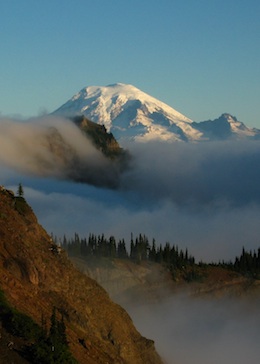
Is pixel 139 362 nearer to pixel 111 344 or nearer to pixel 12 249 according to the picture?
pixel 111 344

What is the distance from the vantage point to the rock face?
381ft

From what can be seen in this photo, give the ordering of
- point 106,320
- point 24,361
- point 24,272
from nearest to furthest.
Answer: point 24,361 → point 24,272 → point 106,320

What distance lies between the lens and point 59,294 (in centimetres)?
13112

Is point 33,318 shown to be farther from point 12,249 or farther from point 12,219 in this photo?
point 12,219

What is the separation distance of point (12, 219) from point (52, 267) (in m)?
9.93

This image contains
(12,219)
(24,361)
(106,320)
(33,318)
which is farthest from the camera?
(106,320)

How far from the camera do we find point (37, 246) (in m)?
137

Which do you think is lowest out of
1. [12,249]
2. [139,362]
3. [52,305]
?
[139,362]

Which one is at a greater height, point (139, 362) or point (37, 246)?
point (37, 246)

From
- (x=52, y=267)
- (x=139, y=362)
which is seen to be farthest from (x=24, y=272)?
(x=139, y=362)

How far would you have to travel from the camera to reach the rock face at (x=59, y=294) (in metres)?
116

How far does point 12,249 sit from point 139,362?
117 ft

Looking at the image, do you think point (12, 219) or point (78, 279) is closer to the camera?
point (12, 219)

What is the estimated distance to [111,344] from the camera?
13750 centimetres
